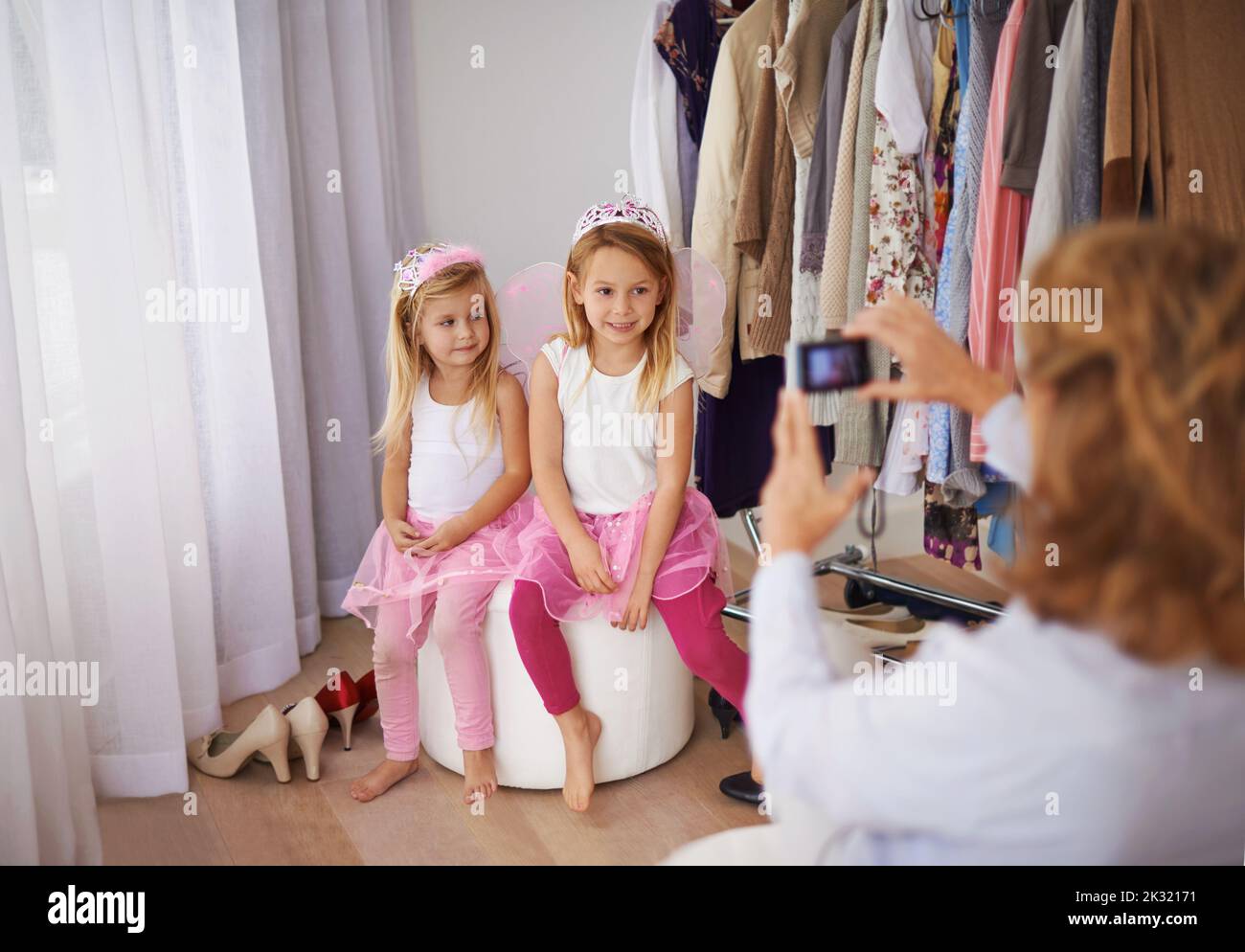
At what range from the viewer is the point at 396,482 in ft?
7.32

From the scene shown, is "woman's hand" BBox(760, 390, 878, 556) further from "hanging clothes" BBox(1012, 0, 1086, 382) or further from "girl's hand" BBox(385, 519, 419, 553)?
"girl's hand" BBox(385, 519, 419, 553)

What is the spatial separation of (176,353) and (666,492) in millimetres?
955

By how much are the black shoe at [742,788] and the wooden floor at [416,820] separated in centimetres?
2

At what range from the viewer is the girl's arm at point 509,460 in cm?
217

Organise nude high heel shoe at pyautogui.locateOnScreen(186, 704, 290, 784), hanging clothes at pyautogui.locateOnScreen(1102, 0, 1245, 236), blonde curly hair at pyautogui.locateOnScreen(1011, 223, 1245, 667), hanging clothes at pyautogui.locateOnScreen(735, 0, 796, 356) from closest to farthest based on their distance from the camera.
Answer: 1. blonde curly hair at pyautogui.locateOnScreen(1011, 223, 1245, 667)
2. hanging clothes at pyautogui.locateOnScreen(1102, 0, 1245, 236)
3. nude high heel shoe at pyautogui.locateOnScreen(186, 704, 290, 784)
4. hanging clothes at pyautogui.locateOnScreen(735, 0, 796, 356)

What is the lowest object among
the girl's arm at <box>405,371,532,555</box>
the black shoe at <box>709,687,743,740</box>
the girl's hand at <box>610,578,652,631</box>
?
the black shoe at <box>709,687,743,740</box>

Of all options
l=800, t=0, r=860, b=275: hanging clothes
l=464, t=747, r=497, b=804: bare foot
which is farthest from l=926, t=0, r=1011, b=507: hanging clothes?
l=464, t=747, r=497, b=804: bare foot

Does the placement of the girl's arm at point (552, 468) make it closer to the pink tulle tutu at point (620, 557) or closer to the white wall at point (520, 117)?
the pink tulle tutu at point (620, 557)

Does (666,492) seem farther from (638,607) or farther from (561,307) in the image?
(561,307)

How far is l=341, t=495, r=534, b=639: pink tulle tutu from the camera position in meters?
2.06

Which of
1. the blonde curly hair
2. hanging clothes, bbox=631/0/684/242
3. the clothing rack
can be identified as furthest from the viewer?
hanging clothes, bbox=631/0/684/242

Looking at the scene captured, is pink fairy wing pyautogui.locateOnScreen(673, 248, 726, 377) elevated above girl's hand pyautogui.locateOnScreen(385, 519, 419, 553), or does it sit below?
above

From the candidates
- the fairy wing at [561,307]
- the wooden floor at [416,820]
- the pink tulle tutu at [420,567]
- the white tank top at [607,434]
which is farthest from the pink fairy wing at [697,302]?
the wooden floor at [416,820]

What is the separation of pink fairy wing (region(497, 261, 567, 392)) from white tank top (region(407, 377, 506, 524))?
15cm
